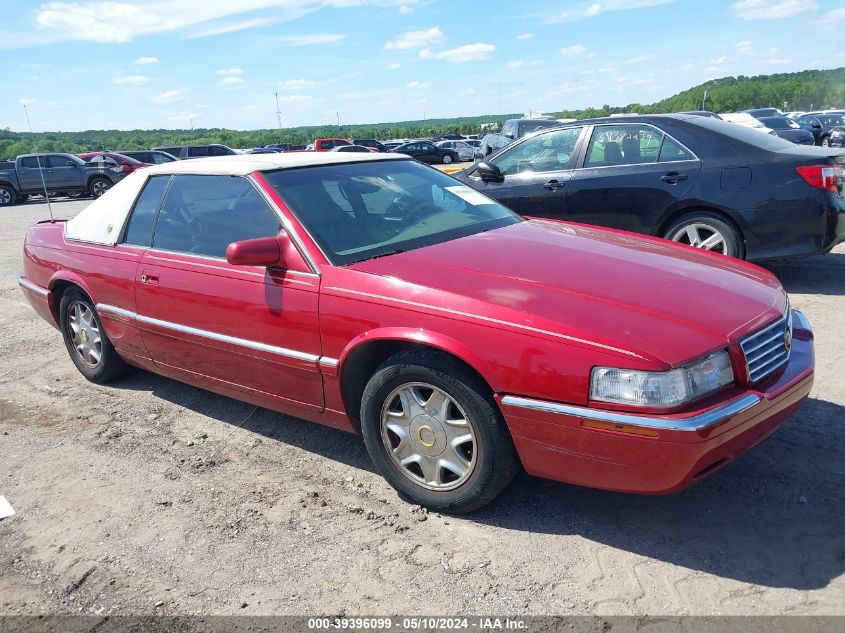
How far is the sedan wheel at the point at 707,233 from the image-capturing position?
6.09 metres

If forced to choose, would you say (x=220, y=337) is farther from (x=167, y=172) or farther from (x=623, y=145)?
(x=623, y=145)

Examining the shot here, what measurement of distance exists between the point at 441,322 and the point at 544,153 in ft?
15.7

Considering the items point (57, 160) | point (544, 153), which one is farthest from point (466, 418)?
point (57, 160)

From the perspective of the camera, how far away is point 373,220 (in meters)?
3.63

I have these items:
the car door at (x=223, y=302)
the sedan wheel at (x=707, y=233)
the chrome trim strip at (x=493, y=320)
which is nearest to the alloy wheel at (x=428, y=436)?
the chrome trim strip at (x=493, y=320)

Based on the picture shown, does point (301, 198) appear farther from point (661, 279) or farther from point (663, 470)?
point (663, 470)

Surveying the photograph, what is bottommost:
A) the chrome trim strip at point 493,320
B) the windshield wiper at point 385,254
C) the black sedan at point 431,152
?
the black sedan at point 431,152

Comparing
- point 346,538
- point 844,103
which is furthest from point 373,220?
point 844,103

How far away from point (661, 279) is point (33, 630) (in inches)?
110

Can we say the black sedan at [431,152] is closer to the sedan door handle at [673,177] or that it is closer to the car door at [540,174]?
the car door at [540,174]

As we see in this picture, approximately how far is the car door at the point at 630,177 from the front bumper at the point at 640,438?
3836 mm

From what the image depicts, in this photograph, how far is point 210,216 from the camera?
12.8 feet

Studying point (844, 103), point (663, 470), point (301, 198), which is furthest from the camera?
point (844, 103)

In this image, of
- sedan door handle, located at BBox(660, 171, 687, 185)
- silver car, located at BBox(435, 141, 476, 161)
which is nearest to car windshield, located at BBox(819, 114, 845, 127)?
silver car, located at BBox(435, 141, 476, 161)
